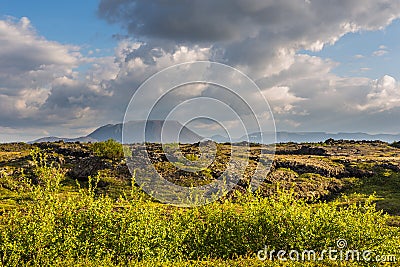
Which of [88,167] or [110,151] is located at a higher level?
[110,151]

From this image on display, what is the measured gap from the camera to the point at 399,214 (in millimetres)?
59438

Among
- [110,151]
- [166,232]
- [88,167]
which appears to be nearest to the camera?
[166,232]

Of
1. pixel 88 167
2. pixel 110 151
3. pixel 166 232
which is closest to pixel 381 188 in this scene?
pixel 110 151

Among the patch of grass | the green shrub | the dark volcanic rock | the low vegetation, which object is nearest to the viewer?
the low vegetation

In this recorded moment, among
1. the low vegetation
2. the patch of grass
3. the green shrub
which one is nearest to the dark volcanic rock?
the green shrub

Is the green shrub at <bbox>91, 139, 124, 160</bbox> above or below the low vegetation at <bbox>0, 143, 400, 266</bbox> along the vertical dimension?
above

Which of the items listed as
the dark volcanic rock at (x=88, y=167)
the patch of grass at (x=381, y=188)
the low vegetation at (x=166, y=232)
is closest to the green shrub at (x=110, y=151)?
the dark volcanic rock at (x=88, y=167)

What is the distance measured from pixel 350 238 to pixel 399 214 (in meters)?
39.8

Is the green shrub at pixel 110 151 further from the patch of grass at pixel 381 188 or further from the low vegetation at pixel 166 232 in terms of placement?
the low vegetation at pixel 166 232

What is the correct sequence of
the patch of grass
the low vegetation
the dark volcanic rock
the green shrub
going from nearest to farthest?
the low vegetation < the patch of grass < the dark volcanic rock < the green shrub

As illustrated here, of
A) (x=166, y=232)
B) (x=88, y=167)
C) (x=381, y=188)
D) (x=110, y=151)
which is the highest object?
(x=110, y=151)

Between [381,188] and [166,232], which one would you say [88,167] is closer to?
[381,188]

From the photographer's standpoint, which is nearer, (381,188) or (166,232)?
(166,232)

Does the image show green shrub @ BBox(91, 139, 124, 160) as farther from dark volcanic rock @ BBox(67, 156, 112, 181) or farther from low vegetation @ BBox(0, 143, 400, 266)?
low vegetation @ BBox(0, 143, 400, 266)
